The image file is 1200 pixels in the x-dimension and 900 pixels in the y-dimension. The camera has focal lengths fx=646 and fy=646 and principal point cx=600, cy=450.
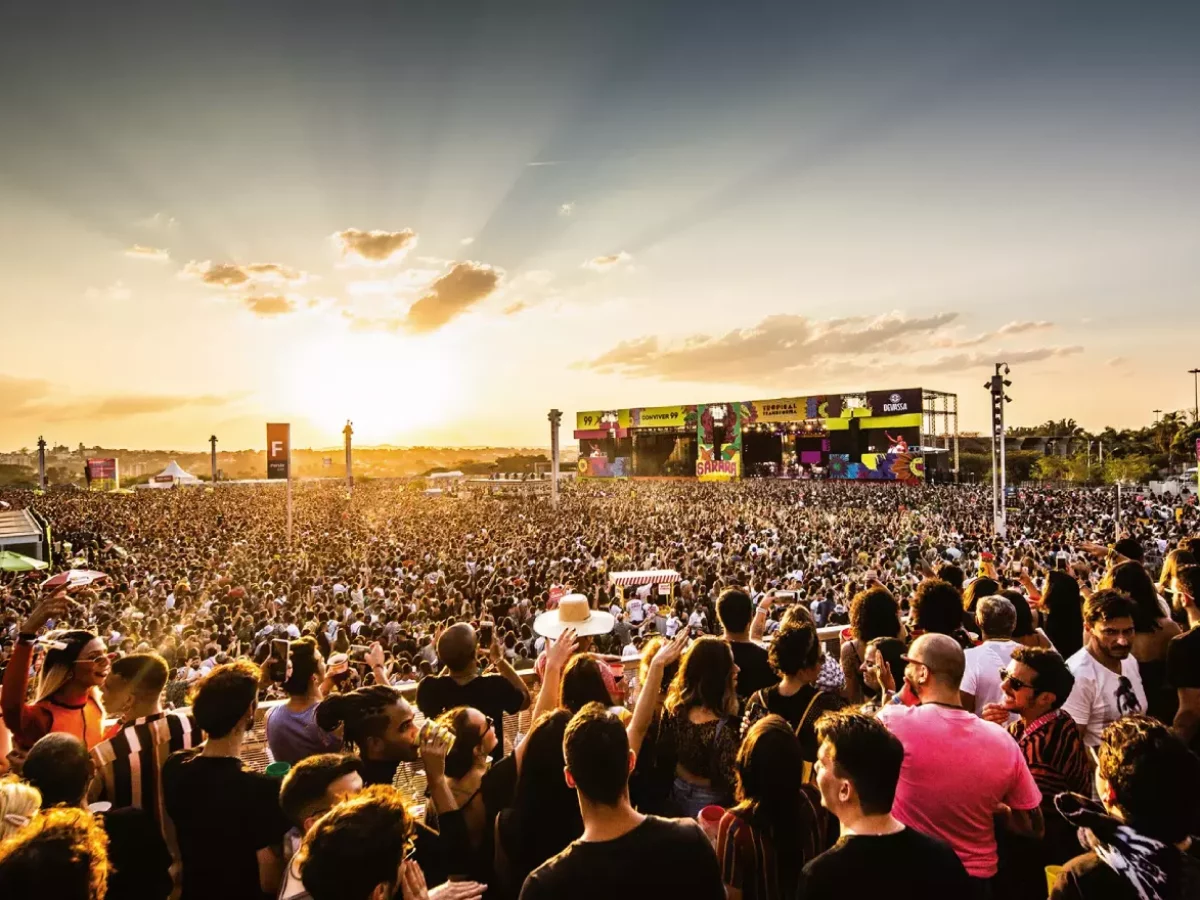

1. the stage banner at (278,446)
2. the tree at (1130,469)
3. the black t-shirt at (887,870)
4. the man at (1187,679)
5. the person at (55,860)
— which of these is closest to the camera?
the person at (55,860)

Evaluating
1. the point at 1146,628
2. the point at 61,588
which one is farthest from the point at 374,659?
the point at 1146,628

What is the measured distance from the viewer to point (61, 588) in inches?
136

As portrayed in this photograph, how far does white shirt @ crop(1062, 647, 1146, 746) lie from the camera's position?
3.20 metres

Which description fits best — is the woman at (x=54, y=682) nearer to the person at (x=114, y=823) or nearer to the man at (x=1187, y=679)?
the person at (x=114, y=823)

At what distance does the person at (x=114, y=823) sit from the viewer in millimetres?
2238

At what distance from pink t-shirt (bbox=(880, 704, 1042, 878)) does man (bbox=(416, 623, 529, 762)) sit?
6.40ft

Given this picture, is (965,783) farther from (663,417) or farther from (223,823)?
(663,417)

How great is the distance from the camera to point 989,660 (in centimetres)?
350

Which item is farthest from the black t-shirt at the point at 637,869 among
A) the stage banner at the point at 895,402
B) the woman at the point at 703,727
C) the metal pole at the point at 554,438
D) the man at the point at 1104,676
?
the stage banner at the point at 895,402

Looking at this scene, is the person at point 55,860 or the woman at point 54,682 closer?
the person at point 55,860

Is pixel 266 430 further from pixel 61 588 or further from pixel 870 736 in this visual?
pixel 870 736

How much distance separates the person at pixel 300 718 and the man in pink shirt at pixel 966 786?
8.93ft

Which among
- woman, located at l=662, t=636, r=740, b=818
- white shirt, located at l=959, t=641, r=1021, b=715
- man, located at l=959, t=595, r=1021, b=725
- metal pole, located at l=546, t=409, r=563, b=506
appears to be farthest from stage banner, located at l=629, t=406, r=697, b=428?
woman, located at l=662, t=636, r=740, b=818

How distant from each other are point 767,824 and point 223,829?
1992 mm
